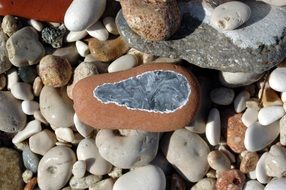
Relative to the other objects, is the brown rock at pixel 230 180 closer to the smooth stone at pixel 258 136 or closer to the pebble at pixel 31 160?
the smooth stone at pixel 258 136

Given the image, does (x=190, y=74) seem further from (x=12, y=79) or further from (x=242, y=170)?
(x=12, y=79)

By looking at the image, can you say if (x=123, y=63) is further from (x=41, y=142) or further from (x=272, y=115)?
(x=272, y=115)

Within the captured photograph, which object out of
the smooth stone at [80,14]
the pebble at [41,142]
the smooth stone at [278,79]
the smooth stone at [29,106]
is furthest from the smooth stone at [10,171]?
the smooth stone at [278,79]

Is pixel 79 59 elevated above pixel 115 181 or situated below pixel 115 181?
above

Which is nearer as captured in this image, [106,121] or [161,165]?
[106,121]

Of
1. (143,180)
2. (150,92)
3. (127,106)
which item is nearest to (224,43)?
(150,92)

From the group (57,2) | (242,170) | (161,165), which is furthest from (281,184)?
(57,2)

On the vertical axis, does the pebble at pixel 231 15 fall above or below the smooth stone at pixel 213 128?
above

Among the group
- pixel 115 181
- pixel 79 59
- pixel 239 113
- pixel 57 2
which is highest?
pixel 57 2
